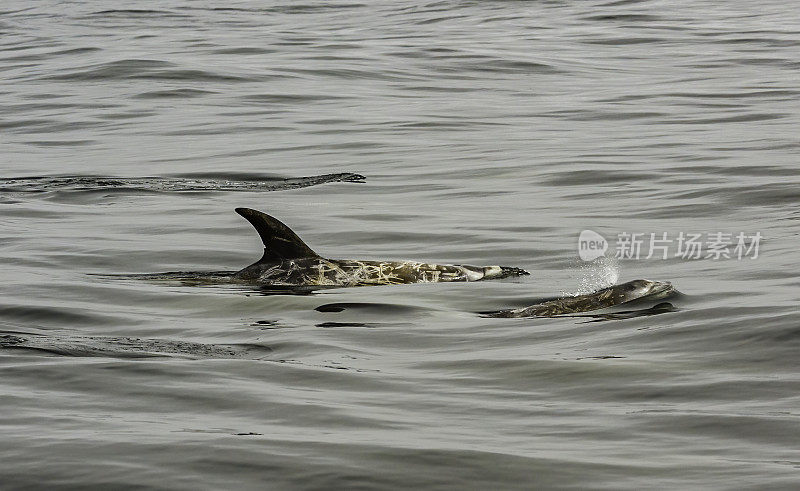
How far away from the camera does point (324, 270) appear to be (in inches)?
398

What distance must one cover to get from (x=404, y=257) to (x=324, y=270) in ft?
3.82

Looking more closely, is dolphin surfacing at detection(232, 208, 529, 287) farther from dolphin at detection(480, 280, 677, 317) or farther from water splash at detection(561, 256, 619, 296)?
dolphin at detection(480, 280, 677, 317)

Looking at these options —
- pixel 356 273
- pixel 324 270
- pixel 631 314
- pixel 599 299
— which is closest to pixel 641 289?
pixel 599 299

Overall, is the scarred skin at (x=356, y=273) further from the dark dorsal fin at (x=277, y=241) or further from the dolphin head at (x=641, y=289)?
the dolphin head at (x=641, y=289)

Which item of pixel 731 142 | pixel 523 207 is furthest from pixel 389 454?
pixel 731 142

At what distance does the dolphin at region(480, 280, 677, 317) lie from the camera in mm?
8484

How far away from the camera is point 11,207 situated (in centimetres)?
1382

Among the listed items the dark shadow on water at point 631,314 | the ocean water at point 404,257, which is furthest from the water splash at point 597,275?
the dark shadow on water at point 631,314

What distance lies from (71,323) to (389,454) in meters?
3.62

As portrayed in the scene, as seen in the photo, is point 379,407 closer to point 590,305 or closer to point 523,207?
point 590,305

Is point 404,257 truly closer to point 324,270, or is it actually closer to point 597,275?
point 324,270

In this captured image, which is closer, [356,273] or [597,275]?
[597,275]

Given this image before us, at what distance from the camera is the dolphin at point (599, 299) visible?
848cm

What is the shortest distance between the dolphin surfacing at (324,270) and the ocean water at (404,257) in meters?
0.27
